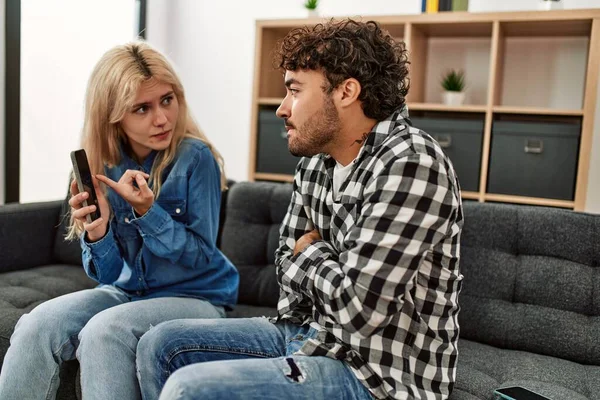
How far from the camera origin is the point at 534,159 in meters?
2.60

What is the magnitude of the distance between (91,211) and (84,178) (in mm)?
87

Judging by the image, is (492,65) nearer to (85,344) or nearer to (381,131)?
(381,131)

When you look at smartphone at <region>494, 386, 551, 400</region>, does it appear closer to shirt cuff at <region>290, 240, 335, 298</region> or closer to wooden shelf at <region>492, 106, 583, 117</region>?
shirt cuff at <region>290, 240, 335, 298</region>

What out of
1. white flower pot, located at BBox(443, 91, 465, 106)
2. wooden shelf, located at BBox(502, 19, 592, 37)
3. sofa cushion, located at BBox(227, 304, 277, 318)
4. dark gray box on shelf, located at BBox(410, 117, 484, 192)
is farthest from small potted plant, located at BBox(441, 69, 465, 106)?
sofa cushion, located at BBox(227, 304, 277, 318)

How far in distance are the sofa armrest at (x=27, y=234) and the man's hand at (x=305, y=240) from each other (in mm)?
1234

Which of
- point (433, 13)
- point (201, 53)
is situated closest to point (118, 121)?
point (433, 13)

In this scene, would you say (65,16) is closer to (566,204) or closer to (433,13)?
(433,13)

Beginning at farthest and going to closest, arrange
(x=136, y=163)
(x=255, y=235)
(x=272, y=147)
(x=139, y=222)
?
(x=272, y=147) → (x=255, y=235) → (x=136, y=163) → (x=139, y=222)

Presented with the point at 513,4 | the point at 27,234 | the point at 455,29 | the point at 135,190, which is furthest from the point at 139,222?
the point at 513,4

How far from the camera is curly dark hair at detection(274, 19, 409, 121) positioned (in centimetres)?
139

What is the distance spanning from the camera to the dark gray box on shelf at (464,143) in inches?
106

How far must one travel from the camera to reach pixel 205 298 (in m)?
1.80

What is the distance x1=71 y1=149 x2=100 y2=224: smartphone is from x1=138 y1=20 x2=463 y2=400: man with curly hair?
1.33ft

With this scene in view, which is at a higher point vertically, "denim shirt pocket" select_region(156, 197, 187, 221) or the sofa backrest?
"denim shirt pocket" select_region(156, 197, 187, 221)
